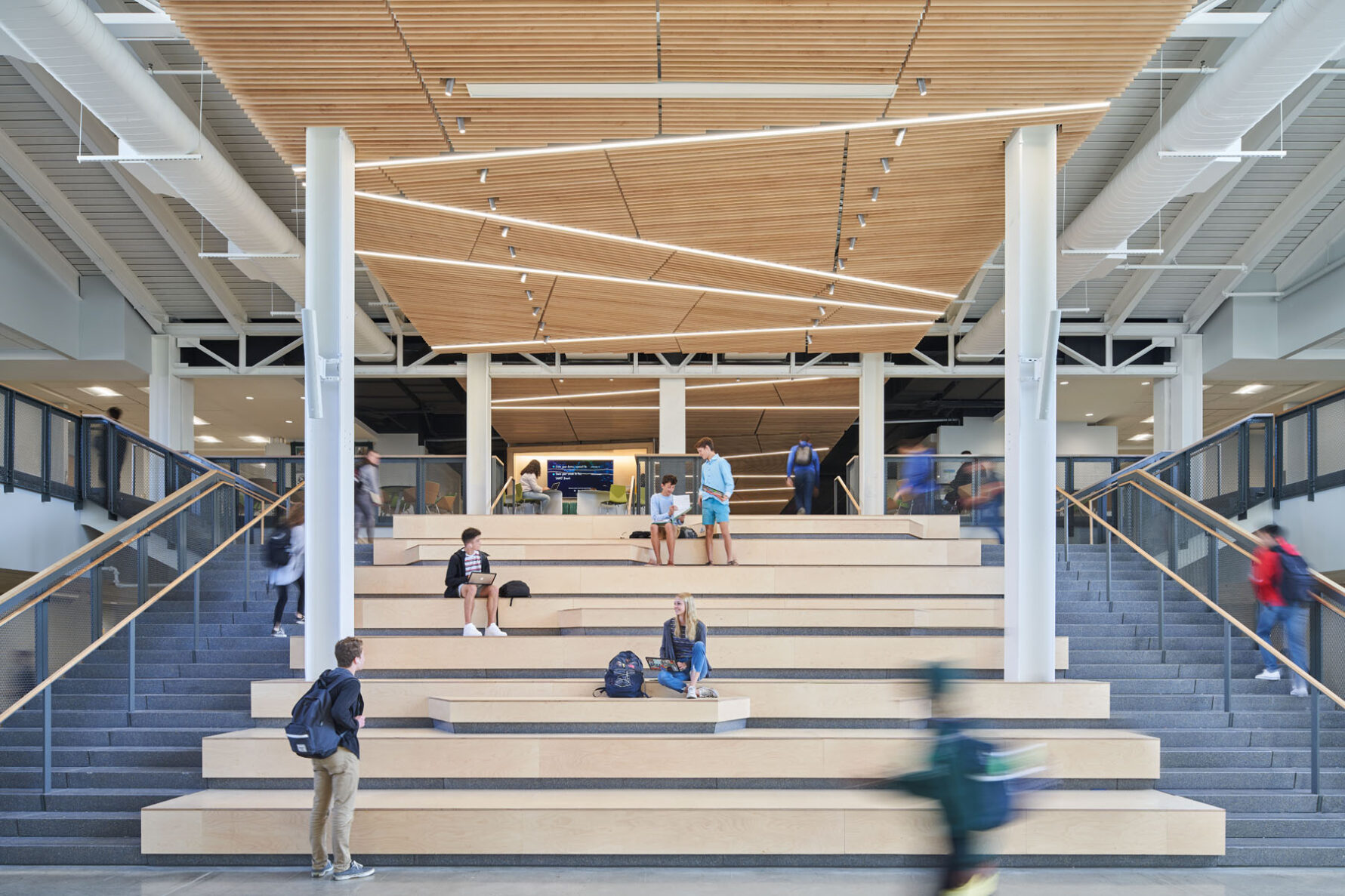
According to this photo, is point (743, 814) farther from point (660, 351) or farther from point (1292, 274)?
point (1292, 274)

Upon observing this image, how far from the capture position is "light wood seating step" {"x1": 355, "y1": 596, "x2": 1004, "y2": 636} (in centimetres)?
1048

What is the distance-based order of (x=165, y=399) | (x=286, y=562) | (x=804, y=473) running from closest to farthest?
1. (x=286, y=562)
2. (x=804, y=473)
3. (x=165, y=399)

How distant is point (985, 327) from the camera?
19.4m

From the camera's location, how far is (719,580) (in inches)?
461

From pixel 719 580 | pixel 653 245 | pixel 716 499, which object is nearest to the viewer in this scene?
pixel 719 580

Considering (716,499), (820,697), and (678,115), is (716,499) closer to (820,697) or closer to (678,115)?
(820,697)

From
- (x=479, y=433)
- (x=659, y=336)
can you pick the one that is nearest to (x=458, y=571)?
(x=659, y=336)

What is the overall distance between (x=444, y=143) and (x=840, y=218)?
13.5 ft

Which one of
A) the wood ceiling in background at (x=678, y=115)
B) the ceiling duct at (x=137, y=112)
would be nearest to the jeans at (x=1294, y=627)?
the wood ceiling in background at (x=678, y=115)

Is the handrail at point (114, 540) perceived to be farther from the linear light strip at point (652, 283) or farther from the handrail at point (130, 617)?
the linear light strip at point (652, 283)

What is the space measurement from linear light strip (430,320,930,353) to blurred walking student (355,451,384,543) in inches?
216

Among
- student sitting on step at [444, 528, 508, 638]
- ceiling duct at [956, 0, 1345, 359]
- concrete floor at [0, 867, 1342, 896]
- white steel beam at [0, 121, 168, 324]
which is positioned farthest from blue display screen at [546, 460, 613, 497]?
concrete floor at [0, 867, 1342, 896]

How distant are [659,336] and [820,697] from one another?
10292 mm

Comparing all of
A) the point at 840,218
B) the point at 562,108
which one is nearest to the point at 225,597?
the point at 562,108
